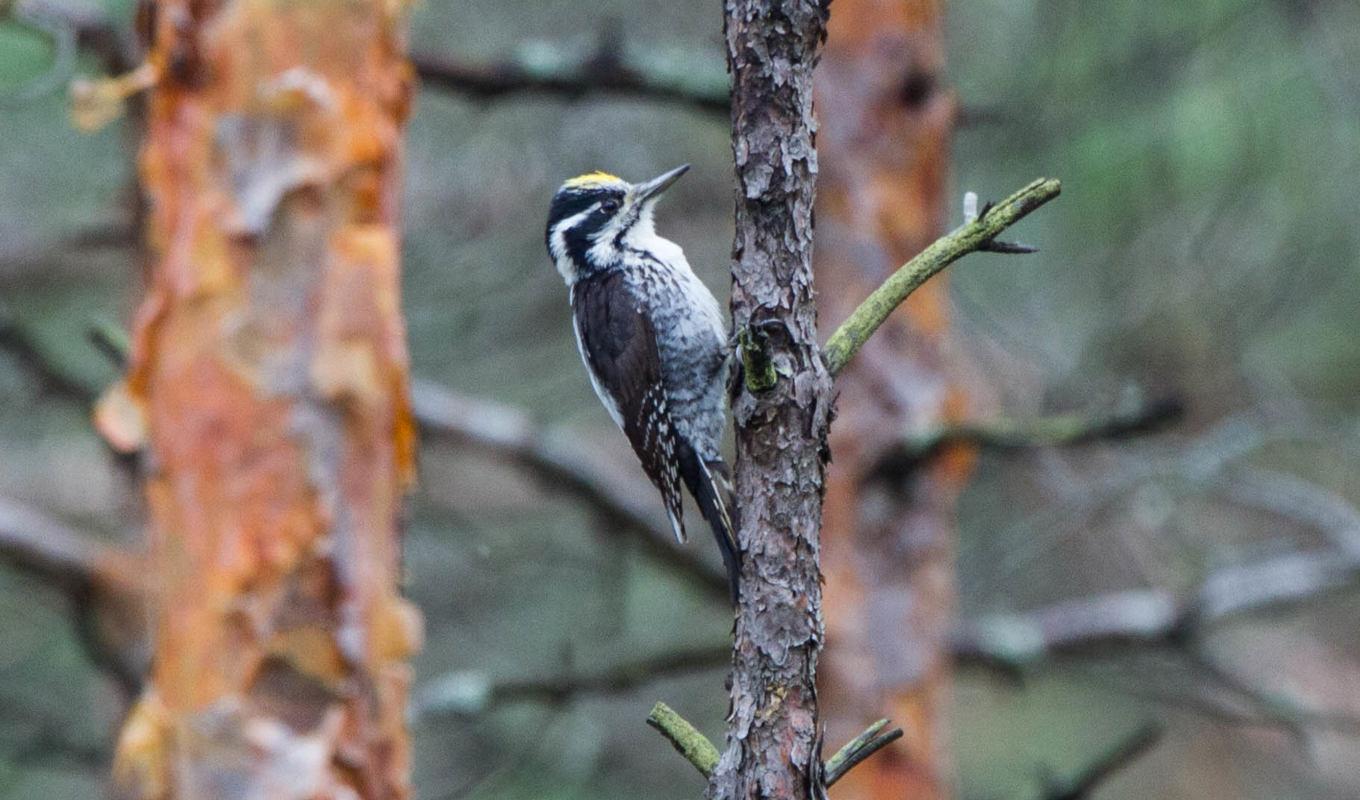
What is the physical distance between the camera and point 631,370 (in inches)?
173

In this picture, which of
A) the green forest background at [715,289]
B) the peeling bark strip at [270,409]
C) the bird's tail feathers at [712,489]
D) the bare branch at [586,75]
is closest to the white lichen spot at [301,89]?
the peeling bark strip at [270,409]

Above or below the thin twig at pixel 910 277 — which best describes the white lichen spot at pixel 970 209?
above

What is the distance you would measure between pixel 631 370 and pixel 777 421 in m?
2.46

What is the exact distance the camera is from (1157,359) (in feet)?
25.7

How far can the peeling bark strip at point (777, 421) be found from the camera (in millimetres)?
1910

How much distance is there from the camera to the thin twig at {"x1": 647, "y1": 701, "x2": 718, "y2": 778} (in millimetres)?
1891

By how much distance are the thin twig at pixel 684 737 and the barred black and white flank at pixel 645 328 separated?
214 centimetres

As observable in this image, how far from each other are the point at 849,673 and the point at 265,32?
8.28 feet

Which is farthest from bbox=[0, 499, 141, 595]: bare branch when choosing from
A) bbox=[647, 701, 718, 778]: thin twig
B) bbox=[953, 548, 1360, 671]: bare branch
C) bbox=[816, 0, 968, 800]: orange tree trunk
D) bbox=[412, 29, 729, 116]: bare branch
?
bbox=[647, 701, 718, 778]: thin twig

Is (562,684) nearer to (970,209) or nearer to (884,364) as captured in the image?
(884,364)

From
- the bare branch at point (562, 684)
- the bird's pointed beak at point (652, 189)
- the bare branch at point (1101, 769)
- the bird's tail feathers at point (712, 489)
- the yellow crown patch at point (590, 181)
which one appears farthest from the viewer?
the bare branch at point (562, 684)

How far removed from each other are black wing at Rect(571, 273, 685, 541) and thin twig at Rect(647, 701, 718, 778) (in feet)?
7.35

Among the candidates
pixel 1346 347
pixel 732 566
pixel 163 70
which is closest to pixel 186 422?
pixel 163 70

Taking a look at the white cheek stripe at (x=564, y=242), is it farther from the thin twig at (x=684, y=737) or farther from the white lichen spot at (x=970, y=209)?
the thin twig at (x=684, y=737)
